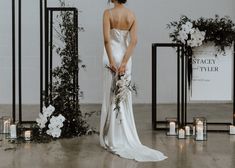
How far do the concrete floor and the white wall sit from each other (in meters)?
2.78

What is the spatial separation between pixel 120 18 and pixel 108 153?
49.5 inches

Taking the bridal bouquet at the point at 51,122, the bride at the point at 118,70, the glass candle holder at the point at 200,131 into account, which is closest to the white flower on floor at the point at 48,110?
the bridal bouquet at the point at 51,122

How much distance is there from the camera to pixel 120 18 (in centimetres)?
466

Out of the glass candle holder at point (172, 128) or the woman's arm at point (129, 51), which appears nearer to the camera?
the woman's arm at point (129, 51)

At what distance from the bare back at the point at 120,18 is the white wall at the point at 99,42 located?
11.7 ft

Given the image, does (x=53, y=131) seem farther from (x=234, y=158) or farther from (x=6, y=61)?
(x=6, y=61)

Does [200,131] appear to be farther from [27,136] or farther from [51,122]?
[27,136]

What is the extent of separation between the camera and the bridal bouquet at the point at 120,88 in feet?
15.2

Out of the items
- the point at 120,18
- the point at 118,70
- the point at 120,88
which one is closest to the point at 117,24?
the point at 120,18

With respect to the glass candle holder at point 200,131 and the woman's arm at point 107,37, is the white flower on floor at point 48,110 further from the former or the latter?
the glass candle holder at point 200,131

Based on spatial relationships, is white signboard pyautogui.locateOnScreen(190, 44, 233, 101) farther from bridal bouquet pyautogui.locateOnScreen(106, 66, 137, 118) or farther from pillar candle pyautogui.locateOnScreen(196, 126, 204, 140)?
bridal bouquet pyautogui.locateOnScreen(106, 66, 137, 118)

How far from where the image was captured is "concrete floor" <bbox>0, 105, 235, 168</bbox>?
4223 mm

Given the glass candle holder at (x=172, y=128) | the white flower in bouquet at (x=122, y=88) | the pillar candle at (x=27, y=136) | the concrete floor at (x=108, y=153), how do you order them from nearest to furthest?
the concrete floor at (x=108, y=153), the white flower in bouquet at (x=122, y=88), the pillar candle at (x=27, y=136), the glass candle holder at (x=172, y=128)

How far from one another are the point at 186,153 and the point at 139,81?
150 inches
